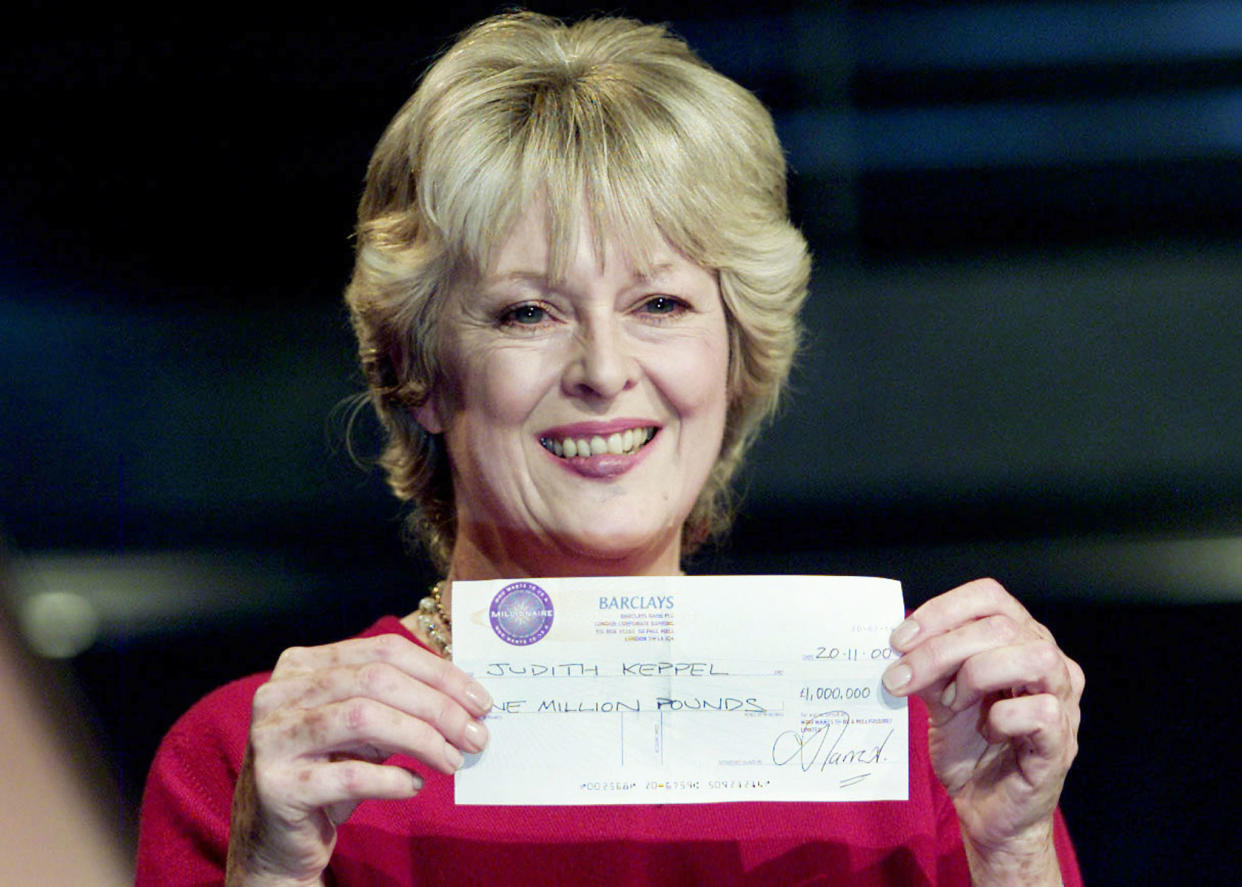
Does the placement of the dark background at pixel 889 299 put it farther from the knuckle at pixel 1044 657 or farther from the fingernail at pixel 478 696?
the fingernail at pixel 478 696

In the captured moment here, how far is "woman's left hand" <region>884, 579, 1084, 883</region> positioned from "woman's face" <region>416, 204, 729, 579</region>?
1.10 feet

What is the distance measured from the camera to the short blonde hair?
1243 mm

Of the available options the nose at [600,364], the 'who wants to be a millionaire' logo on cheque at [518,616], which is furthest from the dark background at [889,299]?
the 'who wants to be a millionaire' logo on cheque at [518,616]

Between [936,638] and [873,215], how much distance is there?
59 centimetres

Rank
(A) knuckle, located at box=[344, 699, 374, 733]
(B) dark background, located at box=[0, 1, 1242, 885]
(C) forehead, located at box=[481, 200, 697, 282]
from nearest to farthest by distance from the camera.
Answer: (A) knuckle, located at box=[344, 699, 374, 733], (C) forehead, located at box=[481, 200, 697, 282], (B) dark background, located at box=[0, 1, 1242, 885]

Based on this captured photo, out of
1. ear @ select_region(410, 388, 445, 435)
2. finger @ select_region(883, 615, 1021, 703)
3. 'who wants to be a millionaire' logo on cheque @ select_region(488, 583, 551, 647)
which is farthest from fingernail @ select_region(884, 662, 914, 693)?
ear @ select_region(410, 388, 445, 435)

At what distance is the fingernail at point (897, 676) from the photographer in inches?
41.2

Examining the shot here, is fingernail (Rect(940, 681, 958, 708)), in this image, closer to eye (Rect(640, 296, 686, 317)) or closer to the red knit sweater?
the red knit sweater

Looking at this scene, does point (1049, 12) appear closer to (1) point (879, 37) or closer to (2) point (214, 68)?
(1) point (879, 37)

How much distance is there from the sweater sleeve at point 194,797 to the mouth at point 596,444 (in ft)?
1.23

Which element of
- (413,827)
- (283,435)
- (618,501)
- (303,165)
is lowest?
(413,827)

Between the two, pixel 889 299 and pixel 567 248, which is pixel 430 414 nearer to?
pixel 567 248

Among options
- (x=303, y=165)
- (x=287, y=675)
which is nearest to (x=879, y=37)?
A: (x=303, y=165)

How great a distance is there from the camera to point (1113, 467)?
1.50 meters
